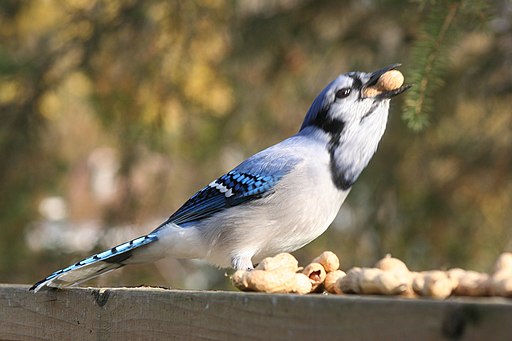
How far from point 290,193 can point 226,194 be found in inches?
8.0

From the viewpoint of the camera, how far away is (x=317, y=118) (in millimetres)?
1889

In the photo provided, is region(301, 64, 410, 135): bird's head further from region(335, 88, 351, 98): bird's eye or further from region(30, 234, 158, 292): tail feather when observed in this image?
region(30, 234, 158, 292): tail feather

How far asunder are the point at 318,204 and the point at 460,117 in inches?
58.5

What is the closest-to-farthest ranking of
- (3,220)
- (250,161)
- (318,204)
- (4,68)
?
(318,204), (250,161), (4,68), (3,220)

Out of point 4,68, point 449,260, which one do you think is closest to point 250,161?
point 4,68

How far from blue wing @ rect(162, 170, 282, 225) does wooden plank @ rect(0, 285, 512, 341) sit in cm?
46

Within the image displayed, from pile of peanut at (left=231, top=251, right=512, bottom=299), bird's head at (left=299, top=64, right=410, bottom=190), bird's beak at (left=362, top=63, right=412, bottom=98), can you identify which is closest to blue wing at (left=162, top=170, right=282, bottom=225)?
bird's head at (left=299, top=64, right=410, bottom=190)

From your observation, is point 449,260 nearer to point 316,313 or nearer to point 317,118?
point 317,118

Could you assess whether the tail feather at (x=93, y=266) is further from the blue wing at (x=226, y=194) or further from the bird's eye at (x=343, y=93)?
the bird's eye at (x=343, y=93)

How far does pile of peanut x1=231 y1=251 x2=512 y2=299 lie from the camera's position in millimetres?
1069

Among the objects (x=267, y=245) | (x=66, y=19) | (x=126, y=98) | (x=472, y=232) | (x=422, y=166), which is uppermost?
(x=66, y=19)

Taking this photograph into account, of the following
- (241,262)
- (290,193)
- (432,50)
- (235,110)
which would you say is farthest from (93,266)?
(235,110)

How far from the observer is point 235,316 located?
117cm

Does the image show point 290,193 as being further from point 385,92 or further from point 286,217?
point 385,92
